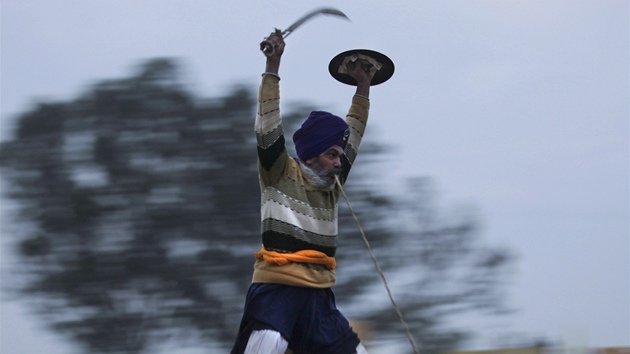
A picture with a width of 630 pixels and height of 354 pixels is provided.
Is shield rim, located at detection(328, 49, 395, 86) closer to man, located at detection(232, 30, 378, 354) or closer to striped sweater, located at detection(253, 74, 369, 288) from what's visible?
man, located at detection(232, 30, 378, 354)

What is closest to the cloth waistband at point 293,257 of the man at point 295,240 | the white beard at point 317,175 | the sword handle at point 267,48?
the man at point 295,240

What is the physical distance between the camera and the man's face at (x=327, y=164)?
3748 mm

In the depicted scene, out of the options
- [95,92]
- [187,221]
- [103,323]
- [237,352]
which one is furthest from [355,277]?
[237,352]

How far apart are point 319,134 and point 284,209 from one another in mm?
304

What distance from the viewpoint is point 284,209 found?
3.63 m

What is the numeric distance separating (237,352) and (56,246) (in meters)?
6.34

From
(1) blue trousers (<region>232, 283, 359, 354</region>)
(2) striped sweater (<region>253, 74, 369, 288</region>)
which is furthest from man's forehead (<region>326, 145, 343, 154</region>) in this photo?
(1) blue trousers (<region>232, 283, 359, 354</region>)

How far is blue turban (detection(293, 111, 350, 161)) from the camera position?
3.72m

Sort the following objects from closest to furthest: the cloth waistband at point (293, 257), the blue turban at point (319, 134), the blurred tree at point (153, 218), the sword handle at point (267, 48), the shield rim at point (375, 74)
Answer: the sword handle at point (267, 48) → the cloth waistband at point (293, 257) → the blue turban at point (319, 134) → the shield rim at point (375, 74) → the blurred tree at point (153, 218)

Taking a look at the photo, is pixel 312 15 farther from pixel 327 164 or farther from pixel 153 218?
pixel 153 218

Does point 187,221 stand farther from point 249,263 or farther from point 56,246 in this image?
point 56,246

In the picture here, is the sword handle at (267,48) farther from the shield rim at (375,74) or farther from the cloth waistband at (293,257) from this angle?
the cloth waistband at (293,257)

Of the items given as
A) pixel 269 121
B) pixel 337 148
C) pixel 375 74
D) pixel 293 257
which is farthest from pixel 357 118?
pixel 293 257

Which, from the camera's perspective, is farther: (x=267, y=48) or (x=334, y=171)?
(x=334, y=171)
